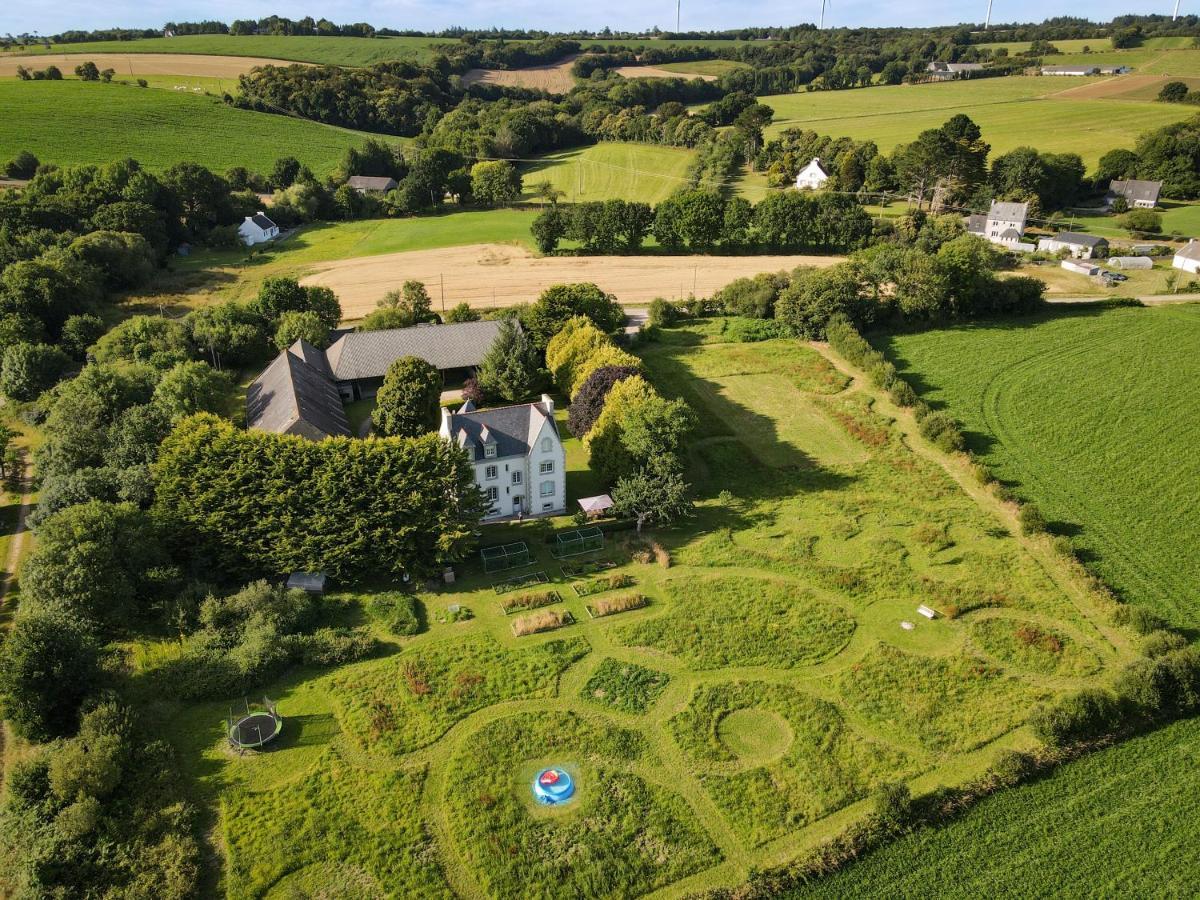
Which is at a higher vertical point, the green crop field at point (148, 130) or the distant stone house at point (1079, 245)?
the green crop field at point (148, 130)

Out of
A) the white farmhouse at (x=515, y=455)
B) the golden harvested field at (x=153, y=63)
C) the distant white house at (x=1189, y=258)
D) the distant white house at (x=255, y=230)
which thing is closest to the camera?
the white farmhouse at (x=515, y=455)

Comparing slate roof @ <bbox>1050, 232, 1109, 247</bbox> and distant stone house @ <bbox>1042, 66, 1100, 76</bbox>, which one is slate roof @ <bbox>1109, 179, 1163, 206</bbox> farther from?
distant stone house @ <bbox>1042, 66, 1100, 76</bbox>

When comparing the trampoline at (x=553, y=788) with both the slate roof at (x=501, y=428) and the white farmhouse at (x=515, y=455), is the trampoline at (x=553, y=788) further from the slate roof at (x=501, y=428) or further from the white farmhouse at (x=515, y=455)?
the slate roof at (x=501, y=428)

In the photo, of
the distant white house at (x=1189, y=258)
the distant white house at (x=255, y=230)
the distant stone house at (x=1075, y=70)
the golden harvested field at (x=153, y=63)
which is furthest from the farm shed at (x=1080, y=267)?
the golden harvested field at (x=153, y=63)

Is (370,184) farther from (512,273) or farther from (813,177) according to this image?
(813,177)

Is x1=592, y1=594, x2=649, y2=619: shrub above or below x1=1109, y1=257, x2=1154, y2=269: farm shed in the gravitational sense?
below

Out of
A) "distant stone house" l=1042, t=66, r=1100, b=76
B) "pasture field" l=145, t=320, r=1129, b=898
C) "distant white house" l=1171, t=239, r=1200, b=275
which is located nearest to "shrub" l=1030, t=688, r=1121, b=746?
"pasture field" l=145, t=320, r=1129, b=898
